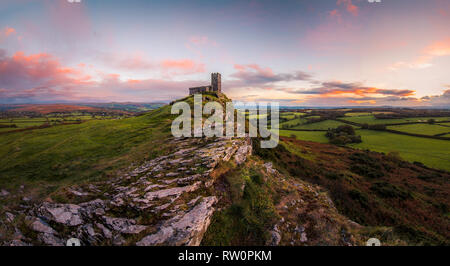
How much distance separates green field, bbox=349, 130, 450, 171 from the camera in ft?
143

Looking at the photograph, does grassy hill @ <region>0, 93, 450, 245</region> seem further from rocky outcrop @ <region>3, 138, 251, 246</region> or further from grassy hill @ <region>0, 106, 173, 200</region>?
rocky outcrop @ <region>3, 138, 251, 246</region>

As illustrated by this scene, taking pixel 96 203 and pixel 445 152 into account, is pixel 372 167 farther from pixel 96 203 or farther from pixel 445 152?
pixel 96 203

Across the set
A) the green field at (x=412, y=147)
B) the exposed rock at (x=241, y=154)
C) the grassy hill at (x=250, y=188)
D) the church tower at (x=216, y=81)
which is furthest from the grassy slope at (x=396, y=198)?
the church tower at (x=216, y=81)

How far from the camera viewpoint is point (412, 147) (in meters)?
54.6

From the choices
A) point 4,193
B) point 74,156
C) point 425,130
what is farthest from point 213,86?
point 425,130

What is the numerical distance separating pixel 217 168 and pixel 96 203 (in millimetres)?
8292

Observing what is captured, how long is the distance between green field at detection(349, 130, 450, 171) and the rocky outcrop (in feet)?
204

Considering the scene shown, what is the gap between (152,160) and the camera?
15516 millimetres

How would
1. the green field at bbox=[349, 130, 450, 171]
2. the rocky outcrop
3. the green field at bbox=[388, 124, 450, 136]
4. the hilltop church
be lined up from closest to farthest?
the rocky outcrop
the green field at bbox=[349, 130, 450, 171]
the hilltop church
the green field at bbox=[388, 124, 450, 136]

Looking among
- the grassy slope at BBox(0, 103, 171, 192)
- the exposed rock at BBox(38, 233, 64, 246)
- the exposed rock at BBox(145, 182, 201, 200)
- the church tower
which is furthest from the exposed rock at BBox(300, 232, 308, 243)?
the church tower

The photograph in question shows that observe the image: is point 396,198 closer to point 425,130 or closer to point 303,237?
point 303,237

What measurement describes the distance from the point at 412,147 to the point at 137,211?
84190 millimetres

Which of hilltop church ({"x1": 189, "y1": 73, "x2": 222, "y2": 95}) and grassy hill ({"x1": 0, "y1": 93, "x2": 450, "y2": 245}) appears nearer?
grassy hill ({"x1": 0, "y1": 93, "x2": 450, "y2": 245})

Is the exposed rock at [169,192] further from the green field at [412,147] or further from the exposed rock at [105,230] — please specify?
the green field at [412,147]
